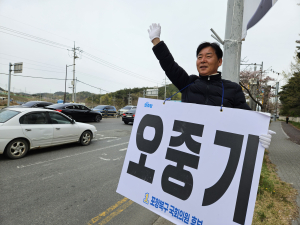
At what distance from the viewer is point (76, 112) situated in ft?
46.1

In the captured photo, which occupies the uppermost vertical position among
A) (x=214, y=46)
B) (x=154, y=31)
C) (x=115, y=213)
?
(x=154, y=31)

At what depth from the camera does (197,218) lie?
1384 millimetres

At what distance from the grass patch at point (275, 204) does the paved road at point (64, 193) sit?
1670 millimetres

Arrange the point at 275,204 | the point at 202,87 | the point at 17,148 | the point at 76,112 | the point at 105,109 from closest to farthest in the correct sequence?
1. the point at 202,87
2. the point at 275,204
3. the point at 17,148
4. the point at 76,112
5. the point at 105,109

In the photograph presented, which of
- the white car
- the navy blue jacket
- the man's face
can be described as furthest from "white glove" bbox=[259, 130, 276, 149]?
the white car

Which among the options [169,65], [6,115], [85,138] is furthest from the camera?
[85,138]

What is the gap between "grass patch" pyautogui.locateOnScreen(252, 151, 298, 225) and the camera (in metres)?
2.61

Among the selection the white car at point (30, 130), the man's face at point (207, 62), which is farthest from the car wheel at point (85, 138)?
the man's face at point (207, 62)

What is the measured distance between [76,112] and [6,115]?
8.81 metres

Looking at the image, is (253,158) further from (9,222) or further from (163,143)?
A: (9,222)

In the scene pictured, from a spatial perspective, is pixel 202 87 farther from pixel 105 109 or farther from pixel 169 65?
pixel 105 109

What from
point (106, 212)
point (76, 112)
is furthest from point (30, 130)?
point (76, 112)

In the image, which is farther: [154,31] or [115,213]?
[115,213]

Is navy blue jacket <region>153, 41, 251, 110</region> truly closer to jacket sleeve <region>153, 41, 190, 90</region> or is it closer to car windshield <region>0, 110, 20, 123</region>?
jacket sleeve <region>153, 41, 190, 90</region>
